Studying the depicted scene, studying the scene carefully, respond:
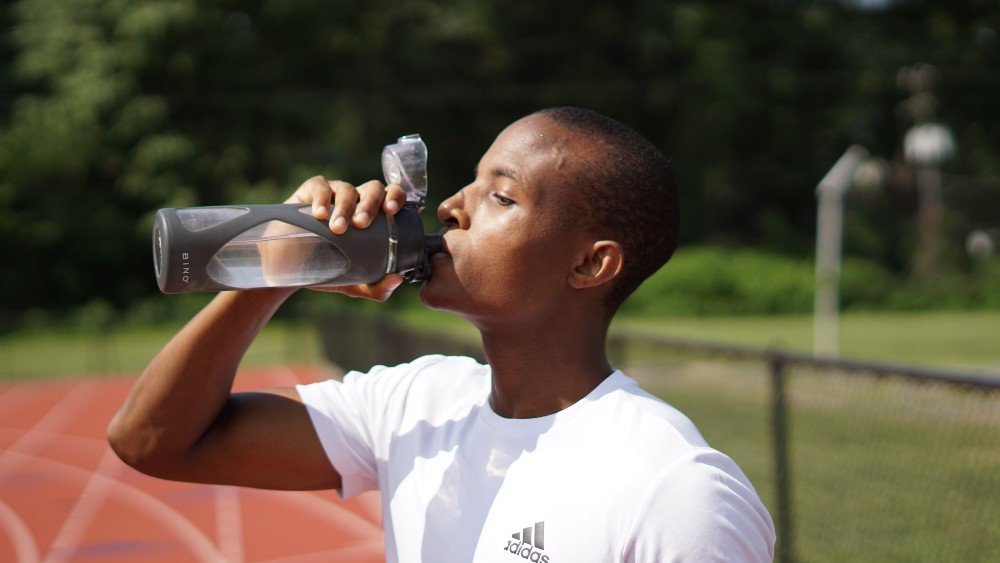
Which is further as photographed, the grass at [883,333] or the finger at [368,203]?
the grass at [883,333]

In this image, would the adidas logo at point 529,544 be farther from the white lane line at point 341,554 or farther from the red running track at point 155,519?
the white lane line at point 341,554

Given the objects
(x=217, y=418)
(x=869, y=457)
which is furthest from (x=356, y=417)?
(x=869, y=457)

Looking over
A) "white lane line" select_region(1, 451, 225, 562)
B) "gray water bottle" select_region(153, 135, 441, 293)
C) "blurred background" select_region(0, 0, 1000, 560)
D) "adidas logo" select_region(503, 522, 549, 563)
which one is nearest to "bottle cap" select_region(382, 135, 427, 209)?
"gray water bottle" select_region(153, 135, 441, 293)

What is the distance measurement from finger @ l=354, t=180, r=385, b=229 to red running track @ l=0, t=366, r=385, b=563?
4.73 meters

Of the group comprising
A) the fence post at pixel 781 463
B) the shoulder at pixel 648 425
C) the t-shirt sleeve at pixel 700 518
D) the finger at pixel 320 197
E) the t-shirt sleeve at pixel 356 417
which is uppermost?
the finger at pixel 320 197

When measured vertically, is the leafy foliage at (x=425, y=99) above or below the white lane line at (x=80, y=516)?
below

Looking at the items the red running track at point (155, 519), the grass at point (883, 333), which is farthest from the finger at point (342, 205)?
the grass at point (883, 333)

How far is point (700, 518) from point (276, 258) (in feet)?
2.76

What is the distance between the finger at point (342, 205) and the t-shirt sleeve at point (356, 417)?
1.62 ft

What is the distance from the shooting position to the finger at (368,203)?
1.69 m

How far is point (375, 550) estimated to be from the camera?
20.6ft

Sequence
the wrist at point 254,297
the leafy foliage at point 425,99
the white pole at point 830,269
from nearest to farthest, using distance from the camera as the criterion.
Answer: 1. the wrist at point 254,297
2. the white pole at point 830,269
3. the leafy foliage at point 425,99

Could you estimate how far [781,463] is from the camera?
184 inches

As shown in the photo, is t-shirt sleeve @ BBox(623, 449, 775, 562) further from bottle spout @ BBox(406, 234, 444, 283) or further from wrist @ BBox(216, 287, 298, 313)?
wrist @ BBox(216, 287, 298, 313)
